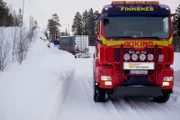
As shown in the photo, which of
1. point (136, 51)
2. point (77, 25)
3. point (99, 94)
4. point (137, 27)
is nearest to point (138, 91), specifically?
point (136, 51)

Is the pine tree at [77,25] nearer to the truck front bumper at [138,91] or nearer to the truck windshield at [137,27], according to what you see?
the truck windshield at [137,27]

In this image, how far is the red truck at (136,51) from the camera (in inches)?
298

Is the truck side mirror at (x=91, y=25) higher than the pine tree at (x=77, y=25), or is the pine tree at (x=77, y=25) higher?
the pine tree at (x=77, y=25)

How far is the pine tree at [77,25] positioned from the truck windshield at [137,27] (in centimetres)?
8446

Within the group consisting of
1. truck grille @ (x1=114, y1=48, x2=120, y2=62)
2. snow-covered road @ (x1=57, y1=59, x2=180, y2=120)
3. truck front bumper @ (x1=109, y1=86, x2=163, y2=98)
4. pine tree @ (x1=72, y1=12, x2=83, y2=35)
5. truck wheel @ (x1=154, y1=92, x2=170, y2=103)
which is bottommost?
snow-covered road @ (x1=57, y1=59, x2=180, y2=120)

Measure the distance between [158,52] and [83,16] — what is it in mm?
88390

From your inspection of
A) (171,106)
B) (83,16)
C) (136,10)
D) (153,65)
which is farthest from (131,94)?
(83,16)

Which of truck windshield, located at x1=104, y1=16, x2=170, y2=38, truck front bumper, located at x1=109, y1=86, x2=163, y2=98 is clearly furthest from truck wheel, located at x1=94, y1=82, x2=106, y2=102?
truck windshield, located at x1=104, y1=16, x2=170, y2=38

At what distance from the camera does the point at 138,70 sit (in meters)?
7.57

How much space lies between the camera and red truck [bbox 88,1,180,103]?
24.8 feet

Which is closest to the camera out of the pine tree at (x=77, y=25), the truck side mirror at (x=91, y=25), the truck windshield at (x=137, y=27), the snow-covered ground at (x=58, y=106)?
the snow-covered ground at (x=58, y=106)

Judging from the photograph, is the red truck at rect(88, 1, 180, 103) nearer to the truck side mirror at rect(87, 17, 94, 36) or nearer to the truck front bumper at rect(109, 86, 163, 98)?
the truck front bumper at rect(109, 86, 163, 98)

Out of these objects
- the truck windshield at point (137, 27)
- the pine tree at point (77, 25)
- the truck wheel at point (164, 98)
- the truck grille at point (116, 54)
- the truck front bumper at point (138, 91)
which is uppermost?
the pine tree at point (77, 25)

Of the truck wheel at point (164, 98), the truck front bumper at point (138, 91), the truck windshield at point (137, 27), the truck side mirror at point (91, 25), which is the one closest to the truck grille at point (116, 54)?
the truck windshield at point (137, 27)
